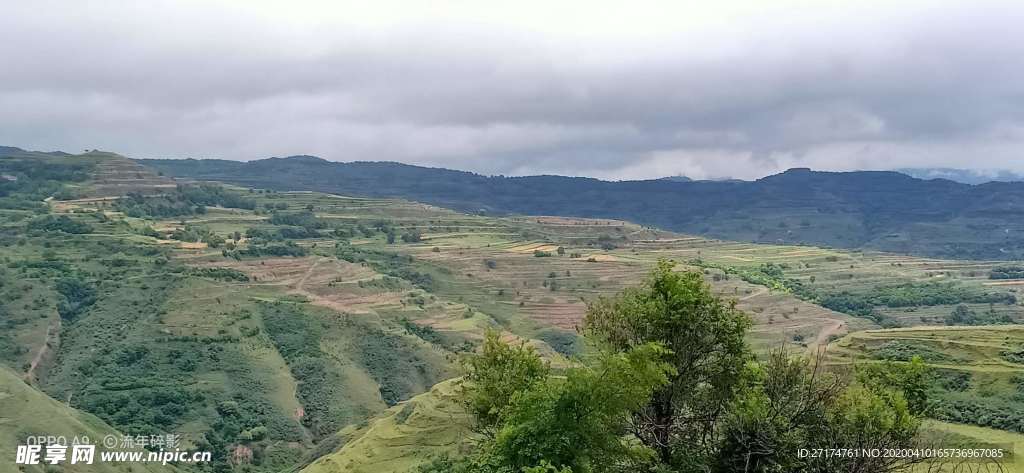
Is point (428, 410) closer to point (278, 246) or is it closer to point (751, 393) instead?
point (751, 393)

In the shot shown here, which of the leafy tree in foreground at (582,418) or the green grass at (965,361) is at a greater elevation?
the leafy tree in foreground at (582,418)

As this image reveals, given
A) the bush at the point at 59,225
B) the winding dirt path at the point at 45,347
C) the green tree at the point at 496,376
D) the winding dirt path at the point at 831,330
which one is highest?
the green tree at the point at 496,376

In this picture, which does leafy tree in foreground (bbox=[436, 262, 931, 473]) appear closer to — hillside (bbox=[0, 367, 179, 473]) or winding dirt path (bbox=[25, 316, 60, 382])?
hillside (bbox=[0, 367, 179, 473])

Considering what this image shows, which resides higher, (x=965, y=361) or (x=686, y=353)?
(x=686, y=353)

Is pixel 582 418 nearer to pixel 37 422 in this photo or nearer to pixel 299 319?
pixel 37 422

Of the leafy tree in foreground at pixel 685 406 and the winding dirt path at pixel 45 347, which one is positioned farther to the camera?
the winding dirt path at pixel 45 347

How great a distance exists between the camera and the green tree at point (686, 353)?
23844 mm

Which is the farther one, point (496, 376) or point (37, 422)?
point (37, 422)

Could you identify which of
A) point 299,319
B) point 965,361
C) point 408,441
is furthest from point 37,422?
point 965,361

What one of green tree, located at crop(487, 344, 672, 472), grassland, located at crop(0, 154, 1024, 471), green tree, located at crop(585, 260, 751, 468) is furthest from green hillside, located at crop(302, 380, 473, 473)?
green tree, located at crop(487, 344, 672, 472)

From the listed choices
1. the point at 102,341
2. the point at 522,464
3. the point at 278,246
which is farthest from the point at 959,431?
the point at 278,246

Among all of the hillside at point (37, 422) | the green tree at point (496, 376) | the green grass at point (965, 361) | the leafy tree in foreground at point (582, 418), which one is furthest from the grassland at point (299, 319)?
the leafy tree in foreground at point (582, 418)

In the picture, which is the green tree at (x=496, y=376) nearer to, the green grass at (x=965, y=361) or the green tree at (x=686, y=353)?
the green tree at (x=686, y=353)

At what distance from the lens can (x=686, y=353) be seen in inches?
948
